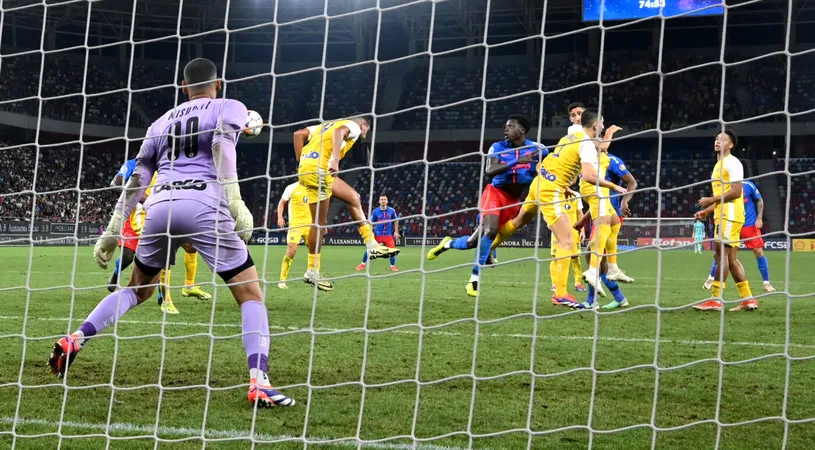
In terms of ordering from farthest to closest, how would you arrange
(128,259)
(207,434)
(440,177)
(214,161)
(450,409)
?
(440,177), (128,259), (214,161), (450,409), (207,434)

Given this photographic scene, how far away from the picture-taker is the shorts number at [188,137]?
417cm

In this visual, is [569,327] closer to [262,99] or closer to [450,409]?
[450,409]

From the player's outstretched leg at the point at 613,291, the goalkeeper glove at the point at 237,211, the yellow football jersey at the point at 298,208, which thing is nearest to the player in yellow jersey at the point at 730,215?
the player's outstretched leg at the point at 613,291

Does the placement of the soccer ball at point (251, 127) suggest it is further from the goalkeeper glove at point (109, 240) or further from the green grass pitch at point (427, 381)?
the green grass pitch at point (427, 381)

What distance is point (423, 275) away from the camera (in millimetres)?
3885

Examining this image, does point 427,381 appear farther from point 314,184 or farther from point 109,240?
point 314,184

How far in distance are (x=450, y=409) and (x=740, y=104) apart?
33.2 metres

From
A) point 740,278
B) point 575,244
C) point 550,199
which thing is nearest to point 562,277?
point 550,199

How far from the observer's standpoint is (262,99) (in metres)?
37.0

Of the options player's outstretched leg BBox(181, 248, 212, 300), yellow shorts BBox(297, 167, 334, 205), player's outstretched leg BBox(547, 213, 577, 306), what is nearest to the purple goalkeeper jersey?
player's outstretched leg BBox(181, 248, 212, 300)


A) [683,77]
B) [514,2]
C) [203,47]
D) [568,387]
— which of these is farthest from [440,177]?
[568,387]

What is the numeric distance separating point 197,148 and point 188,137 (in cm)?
7

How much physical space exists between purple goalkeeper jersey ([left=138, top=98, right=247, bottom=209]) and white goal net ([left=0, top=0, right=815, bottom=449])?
8.5 inches

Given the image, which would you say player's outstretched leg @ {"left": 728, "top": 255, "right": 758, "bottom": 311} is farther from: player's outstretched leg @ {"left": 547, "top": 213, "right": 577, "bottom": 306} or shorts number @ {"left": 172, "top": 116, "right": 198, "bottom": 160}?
shorts number @ {"left": 172, "top": 116, "right": 198, "bottom": 160}
